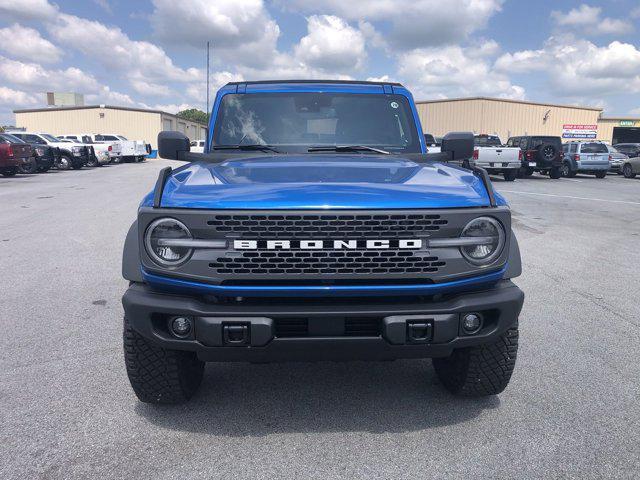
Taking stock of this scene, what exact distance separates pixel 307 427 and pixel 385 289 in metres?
0.91

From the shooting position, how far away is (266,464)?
8.19ft

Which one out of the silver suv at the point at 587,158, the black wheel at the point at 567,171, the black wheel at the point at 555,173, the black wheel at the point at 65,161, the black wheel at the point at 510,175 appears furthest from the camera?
the black wheel at the point at 65,161

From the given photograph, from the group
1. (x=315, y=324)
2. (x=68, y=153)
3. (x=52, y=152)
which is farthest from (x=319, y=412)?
(x=68, y=153)

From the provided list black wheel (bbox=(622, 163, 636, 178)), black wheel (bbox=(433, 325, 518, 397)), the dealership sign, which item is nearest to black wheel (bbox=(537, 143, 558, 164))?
black wheel (bbox=(622, 163, 636, 178))

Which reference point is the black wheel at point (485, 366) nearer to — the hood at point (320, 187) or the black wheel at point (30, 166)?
the hood at point (320, 187)

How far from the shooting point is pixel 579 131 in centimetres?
5484

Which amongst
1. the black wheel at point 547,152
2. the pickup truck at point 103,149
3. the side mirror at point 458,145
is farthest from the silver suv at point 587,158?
the pickup truck at point 103,149

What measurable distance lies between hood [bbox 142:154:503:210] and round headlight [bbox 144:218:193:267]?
10cm

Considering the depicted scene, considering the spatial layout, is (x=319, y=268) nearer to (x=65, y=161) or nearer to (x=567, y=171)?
(x=567, y=171)

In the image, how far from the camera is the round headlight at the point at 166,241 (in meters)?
2.47

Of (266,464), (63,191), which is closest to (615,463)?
(266,464)

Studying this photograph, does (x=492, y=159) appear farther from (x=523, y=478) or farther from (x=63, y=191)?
(x=523, y=478)

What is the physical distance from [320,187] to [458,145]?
5.70ft

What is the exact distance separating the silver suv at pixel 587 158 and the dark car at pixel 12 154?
71.9ft
